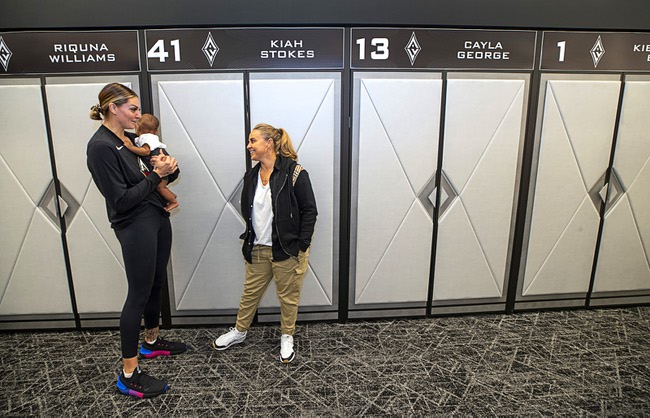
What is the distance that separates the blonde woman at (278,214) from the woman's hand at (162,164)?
487mm

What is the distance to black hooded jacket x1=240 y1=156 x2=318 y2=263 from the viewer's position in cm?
258

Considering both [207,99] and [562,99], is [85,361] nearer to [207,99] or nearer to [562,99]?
[207,99]

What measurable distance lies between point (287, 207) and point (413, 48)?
1486 millimetres

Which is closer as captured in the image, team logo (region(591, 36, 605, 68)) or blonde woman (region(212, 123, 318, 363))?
blonde woman (region(212, 123, 318, 363))

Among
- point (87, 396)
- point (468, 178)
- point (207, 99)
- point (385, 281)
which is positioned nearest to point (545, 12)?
point (468, 178)

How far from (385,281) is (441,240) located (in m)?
0.56

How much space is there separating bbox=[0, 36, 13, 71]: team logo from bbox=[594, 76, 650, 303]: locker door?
4582mm

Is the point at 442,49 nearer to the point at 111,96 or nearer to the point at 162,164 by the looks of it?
the point at 162,164

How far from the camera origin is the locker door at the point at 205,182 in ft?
9.31

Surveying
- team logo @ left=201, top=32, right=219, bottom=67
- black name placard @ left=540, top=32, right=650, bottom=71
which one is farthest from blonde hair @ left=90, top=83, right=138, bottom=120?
black name placard @ left=540, top=32, right=650, bottom=71

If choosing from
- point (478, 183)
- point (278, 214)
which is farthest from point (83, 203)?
point (478, 183)

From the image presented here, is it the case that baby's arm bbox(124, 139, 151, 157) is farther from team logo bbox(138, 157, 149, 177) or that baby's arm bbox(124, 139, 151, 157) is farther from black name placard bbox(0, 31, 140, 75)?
black name placard bbox(0, 31, 140, 75)

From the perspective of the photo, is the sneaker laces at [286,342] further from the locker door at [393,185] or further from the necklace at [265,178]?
the necklace at [265,178]

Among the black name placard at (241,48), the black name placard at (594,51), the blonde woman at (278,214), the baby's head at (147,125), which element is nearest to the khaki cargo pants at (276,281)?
the blonde woman at (278,214)
